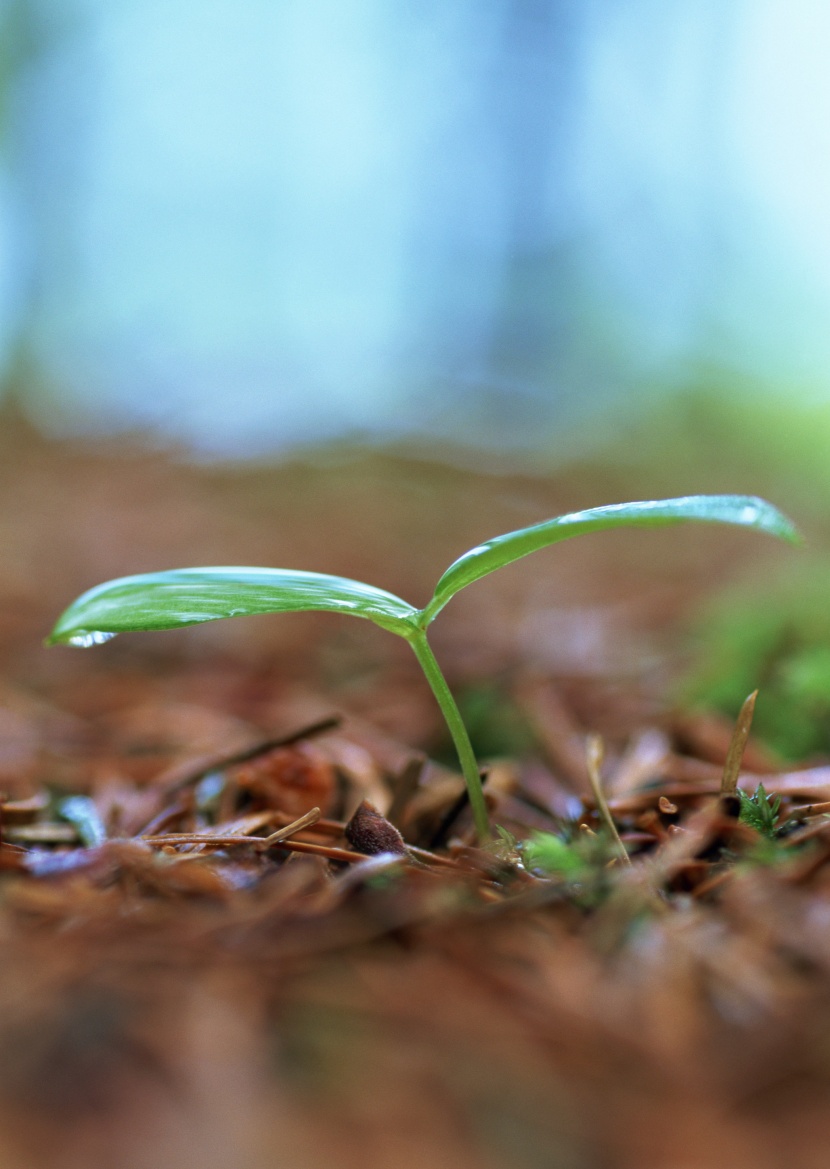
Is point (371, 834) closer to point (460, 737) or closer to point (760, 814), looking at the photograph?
point (460, 737)

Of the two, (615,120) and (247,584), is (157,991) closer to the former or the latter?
(247,584)

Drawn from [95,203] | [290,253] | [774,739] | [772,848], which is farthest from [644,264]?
[772,848]

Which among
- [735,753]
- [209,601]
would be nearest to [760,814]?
[735,753]

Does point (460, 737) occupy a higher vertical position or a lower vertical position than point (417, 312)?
lower

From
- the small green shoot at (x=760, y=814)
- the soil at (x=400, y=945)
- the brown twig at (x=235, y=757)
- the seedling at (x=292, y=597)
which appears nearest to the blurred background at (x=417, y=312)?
the soil at (x=400, y=945)

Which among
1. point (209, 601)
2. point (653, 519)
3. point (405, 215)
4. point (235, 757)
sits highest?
point (405, 215)

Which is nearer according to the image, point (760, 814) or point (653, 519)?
point (653, 519)

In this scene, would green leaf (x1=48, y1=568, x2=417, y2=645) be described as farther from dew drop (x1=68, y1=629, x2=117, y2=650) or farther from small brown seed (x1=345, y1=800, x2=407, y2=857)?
small brown seed (x1=345, y1=800, x2=407, y2=857)

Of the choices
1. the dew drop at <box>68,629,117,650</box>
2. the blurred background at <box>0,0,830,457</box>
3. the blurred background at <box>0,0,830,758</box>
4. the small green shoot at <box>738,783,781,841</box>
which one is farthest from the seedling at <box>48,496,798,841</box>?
the blurred background at <box>0,0,830,457</box>
